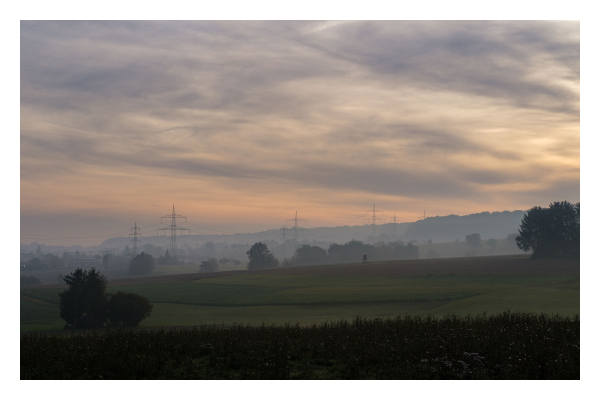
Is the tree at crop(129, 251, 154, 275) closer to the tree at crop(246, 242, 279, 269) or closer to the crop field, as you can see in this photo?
the tree at crop(246, 242, 279, 269)

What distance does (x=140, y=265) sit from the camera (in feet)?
473

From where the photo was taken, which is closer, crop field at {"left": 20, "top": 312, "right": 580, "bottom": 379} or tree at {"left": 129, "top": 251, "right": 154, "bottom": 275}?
crop field at {"left": 20, "top": 312, "right": 580, "bottom": 379}

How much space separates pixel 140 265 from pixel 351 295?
105 meters

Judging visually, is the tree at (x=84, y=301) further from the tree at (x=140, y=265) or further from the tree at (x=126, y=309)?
the tree at (x=140, y=265)

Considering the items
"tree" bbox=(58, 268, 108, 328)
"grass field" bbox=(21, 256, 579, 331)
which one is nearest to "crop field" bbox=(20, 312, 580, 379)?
"grass field" bbox=(21, 256, 579, 331)

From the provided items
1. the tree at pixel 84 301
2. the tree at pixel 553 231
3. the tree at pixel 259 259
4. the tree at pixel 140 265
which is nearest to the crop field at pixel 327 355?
the tree at pixel 84 301

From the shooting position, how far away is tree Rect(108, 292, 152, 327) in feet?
122

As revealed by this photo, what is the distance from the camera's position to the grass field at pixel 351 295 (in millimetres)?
40844

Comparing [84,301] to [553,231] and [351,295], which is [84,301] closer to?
[351,295]

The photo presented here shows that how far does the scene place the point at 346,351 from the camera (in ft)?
47.8

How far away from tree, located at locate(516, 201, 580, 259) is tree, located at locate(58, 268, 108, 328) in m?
68.8

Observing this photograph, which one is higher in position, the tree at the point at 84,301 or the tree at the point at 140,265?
the tree at the point at 84,301

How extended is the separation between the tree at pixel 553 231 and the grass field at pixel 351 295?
4.46m

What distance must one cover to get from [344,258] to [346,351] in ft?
471
